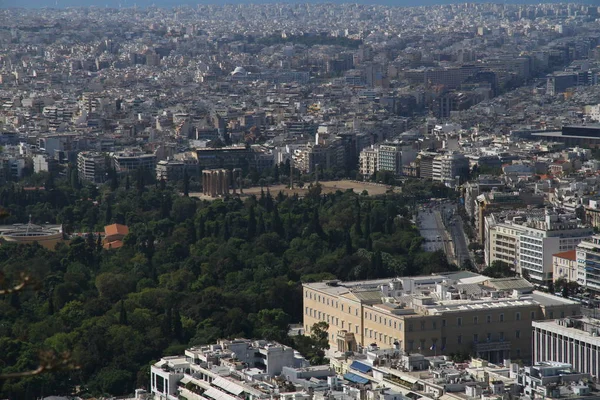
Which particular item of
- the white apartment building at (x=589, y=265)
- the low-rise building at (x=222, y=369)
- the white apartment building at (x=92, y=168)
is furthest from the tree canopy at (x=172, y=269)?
Result: the white apartment building at (x=92, y=168)

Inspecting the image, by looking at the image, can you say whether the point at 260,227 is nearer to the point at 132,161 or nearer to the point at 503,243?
the point at 503,243

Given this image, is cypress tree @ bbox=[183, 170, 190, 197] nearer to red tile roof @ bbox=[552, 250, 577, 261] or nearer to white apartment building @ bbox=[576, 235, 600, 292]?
red tile roof @ bbox=[552, 250, 577, 261]

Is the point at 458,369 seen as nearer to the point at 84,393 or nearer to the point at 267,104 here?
Answer: the point at 84,393

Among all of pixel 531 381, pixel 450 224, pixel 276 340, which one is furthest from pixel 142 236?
pixel 531 381

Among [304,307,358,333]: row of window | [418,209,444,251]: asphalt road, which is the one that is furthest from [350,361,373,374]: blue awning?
[418,209,444,251]: asphalt road

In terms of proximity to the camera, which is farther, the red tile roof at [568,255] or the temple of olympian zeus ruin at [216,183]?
the temple of olympian zeus ruin at [216,183]

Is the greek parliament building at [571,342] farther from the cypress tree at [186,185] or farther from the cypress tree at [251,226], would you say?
the cypress tree at [186,185]
